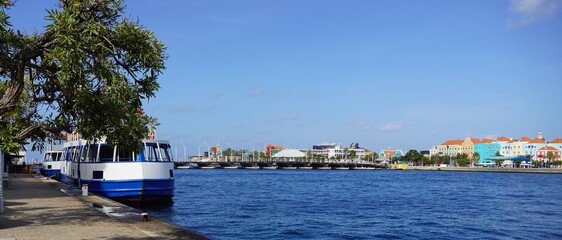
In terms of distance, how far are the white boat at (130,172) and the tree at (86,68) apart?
20393mm

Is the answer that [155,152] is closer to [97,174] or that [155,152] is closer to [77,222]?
A: [97,174]

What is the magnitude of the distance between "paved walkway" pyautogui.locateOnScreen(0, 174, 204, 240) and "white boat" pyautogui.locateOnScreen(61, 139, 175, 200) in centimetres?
570

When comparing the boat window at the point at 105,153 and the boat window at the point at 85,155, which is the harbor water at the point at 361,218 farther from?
the boat window at the point at 85,155

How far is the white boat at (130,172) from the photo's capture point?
3083 centimetres

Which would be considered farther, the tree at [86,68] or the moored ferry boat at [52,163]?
the moored ferry boat at [52,163]

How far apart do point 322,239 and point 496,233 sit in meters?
10.6

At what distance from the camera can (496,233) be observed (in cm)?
2819

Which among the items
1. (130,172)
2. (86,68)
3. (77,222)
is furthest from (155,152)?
(86,68)

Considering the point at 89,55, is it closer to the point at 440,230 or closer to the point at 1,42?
the point at 1,42

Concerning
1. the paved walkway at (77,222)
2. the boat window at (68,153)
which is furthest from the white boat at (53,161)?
the paved walkway at (77,222)

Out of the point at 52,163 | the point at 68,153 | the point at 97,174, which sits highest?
the point at 68,153

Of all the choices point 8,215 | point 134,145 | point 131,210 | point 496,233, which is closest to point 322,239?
point 131,210

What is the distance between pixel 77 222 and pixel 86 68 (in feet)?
34.1

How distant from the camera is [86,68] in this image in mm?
8719
